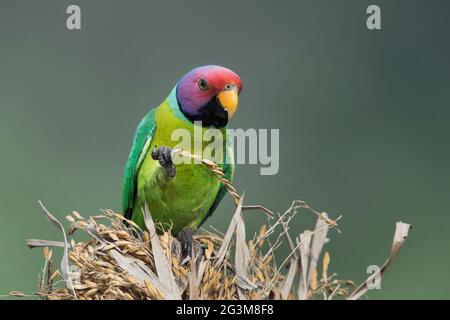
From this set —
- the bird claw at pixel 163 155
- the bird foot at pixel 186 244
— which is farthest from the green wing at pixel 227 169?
the bird foot at pixel 186 244

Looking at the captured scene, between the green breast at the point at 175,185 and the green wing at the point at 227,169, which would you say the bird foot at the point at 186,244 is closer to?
the green breast at the point at 175,185

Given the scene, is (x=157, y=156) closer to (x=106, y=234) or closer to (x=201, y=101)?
(x=201, y=101)

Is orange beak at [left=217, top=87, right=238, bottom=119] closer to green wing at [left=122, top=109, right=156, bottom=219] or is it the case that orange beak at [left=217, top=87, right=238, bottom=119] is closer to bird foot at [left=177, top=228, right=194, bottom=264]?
green wing at [left=122, top=109, right=156, bottom=219]

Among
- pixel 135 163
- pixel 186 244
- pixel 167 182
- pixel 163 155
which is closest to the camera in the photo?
pixel 186 244

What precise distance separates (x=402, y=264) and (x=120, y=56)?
321 centimetres

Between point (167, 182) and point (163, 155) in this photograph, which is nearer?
point (163, 155)

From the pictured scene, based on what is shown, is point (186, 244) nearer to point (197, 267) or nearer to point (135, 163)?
point (197, 267)

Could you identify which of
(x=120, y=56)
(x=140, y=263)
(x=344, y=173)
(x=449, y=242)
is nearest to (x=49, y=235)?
(x=120, y=56)

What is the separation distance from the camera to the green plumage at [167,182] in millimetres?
2650

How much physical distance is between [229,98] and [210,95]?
79 mm

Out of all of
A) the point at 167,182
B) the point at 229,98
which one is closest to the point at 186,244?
the point at 167,182

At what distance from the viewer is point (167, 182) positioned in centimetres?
263

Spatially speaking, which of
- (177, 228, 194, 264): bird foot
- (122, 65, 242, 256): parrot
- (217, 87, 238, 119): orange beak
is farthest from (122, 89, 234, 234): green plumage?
(177, 228, 194, 264): bird foot
